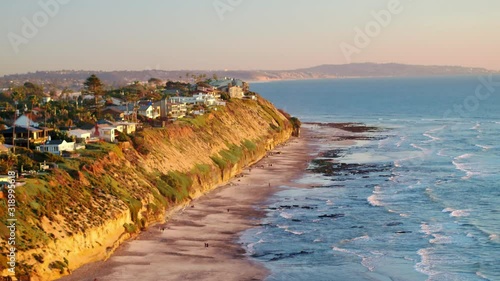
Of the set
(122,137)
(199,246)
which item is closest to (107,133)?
(122,137)

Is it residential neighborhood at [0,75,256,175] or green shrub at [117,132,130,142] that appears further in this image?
green shrub at [117,132,130,142]

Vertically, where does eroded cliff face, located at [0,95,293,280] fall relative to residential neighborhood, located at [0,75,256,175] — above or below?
below

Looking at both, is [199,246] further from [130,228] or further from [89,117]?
[89,117]

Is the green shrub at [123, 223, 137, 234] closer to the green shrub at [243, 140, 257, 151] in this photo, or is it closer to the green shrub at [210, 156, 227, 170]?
the green shrub at [210, 156, 227, 170]

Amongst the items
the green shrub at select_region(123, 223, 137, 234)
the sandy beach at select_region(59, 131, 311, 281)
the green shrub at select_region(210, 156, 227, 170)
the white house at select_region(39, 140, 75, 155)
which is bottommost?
the sandy beach at select_region(59, 131, 311, 281)

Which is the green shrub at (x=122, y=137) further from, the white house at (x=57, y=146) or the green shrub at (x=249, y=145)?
the green shrub at (x=249, y=145)

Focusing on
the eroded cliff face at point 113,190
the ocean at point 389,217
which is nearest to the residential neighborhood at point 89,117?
the eroded cliff face at point 113,190

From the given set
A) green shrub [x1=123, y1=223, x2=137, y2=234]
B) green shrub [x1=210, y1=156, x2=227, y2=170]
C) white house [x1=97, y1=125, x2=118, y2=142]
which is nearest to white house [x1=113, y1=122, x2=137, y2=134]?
white house [x1=97, y1=125, x2=118, y2=142]
